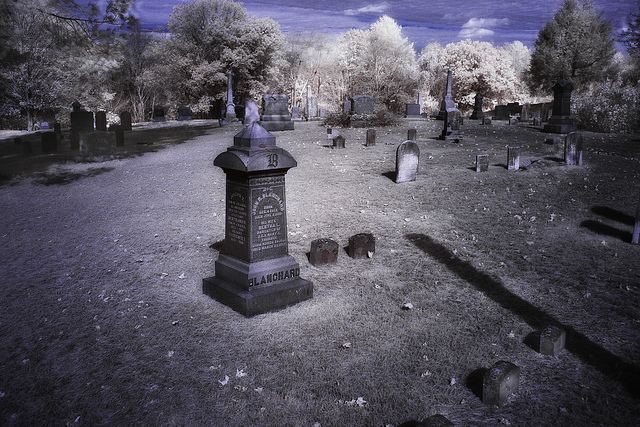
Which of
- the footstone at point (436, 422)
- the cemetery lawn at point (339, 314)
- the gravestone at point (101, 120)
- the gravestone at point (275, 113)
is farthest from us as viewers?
the gravestone at point (101, 120)

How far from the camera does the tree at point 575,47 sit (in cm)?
4481

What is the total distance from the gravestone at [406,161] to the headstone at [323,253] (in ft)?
18.3

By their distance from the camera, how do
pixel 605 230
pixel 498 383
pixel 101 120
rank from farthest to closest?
pixel 101 120, pixel 605 230, pixel 498 383

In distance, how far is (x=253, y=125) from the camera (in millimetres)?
6059

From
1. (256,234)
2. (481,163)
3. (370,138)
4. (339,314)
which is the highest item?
(370,138)

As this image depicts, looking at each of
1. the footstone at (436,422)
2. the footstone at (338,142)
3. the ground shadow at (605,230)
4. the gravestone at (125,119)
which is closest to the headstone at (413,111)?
the footstone at (338,142)

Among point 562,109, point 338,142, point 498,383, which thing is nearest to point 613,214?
point 498,383

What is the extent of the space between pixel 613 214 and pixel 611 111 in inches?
757

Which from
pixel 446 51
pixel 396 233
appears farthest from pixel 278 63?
pixel 396 233

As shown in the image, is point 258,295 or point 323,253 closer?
point 258,295

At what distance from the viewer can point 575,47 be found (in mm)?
44875

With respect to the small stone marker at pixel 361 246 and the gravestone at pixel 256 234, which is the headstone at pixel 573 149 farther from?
the gravestone at pixel 256 234

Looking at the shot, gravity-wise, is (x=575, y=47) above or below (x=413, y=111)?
above

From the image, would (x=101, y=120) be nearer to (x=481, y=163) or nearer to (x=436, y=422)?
(x=481, y=163)
